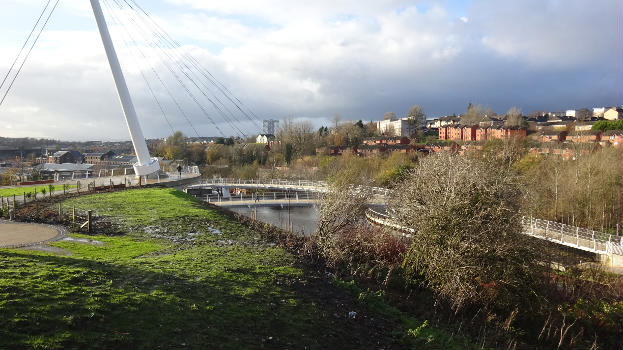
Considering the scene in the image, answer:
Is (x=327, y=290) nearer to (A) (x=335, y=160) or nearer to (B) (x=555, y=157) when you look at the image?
(B) (x=555, y=157)

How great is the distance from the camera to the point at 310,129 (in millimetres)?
89500

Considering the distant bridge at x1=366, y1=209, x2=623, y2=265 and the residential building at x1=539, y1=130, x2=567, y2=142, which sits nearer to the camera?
the distant bridge at x1=366, y1=209, x2=623, y2=265

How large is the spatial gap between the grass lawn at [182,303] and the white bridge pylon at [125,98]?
18.2 m

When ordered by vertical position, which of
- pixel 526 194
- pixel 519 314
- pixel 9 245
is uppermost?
pixel 526 194

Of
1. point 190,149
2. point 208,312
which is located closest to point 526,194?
point 208,312

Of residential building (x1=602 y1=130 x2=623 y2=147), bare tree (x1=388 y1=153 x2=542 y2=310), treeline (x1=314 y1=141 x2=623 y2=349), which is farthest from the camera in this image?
residential building (x1=602 y1=130 x2=623 y2=147)

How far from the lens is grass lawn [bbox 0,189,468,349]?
7266 mm

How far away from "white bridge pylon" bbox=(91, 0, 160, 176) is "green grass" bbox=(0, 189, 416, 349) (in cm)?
1801

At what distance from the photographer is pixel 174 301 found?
894 centimetres

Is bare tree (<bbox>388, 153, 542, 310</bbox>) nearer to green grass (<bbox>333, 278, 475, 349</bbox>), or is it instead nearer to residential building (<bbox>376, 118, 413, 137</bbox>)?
green grass (<bbox>333, 278, 475, 349</bbox>)

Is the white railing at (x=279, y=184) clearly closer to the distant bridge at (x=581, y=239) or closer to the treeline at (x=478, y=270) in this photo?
the distant bridge at (x=581, y=239)

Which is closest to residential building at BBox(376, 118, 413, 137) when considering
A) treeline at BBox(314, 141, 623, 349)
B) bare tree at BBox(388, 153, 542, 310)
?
treeline at BBox(314, 141, 623, 349)

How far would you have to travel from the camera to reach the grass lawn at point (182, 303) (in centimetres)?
727

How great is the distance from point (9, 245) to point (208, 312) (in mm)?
8359
